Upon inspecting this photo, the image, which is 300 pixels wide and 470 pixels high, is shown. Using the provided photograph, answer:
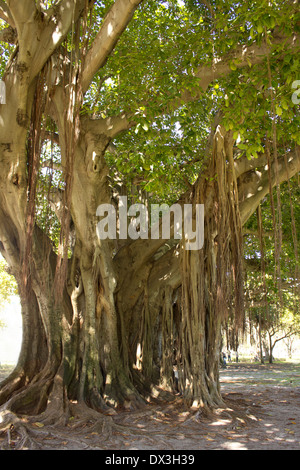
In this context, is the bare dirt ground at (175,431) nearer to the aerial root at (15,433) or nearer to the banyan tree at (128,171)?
the aerial root at (15,433)

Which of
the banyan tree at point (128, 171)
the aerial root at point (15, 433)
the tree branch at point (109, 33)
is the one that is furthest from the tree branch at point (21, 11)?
the aerial root at point (15, 433)

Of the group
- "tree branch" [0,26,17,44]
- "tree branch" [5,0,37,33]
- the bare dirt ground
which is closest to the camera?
the bare dirt ground

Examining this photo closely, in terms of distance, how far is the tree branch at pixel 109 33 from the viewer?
11.9ft

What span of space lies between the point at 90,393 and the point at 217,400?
58.5 inches

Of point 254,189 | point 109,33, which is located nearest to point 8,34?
point 109,33

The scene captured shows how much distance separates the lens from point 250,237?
8047 millimetres

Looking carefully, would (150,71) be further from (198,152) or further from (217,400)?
(217,400)

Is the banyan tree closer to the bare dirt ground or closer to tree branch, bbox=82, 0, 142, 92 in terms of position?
tree branch, bbox=82, 0, 142, 92

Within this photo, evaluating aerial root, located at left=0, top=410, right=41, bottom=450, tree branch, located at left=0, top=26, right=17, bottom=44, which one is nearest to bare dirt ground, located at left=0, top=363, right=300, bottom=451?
aerial root, located at left=0, top=410, right=41, bottom=450

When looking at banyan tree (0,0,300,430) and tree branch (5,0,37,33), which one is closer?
tree branch (5,0,37,33)

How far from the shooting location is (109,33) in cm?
379

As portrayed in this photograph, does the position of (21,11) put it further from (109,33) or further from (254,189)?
(254,189)

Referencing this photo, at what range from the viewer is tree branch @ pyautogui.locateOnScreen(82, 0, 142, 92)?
11.9ft

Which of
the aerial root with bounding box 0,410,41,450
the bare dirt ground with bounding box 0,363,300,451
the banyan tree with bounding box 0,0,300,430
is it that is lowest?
the bare dirt ground with bounding box 0,363,300,451
